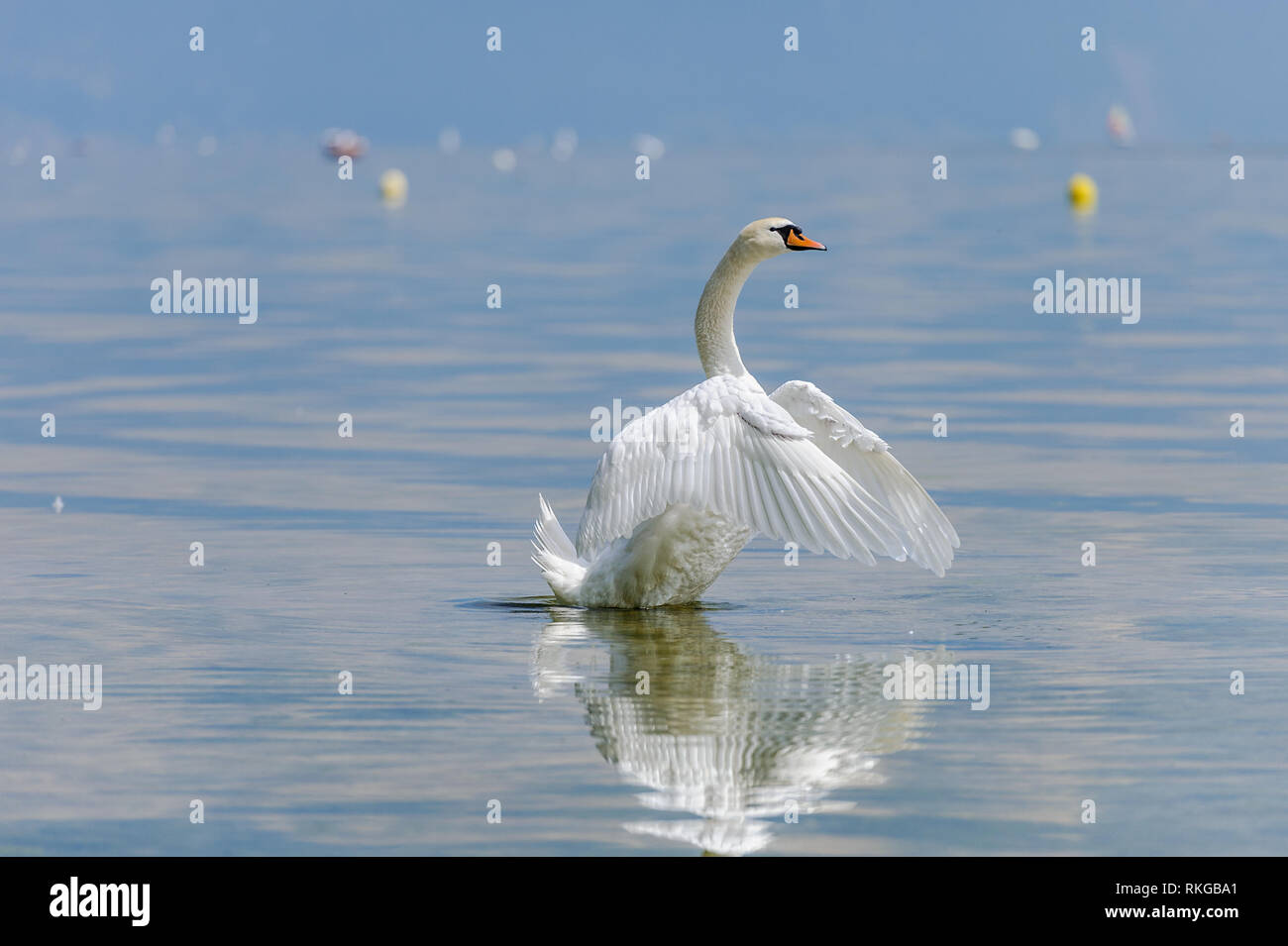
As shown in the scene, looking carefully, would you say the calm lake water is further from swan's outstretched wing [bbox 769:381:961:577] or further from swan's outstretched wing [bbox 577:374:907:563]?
swan's outstretched wing [bbox 577:374:907:563]

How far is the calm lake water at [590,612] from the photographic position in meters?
7.50

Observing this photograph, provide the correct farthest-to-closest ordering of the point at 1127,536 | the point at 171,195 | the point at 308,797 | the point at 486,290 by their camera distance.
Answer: the point at 171,195
the point at 486,290
the point at 1127,536
the point at 308,797

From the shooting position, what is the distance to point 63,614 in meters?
10.7

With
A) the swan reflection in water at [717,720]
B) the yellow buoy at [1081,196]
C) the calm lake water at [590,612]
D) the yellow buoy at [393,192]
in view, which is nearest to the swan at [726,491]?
the calm lake water at [590,612]

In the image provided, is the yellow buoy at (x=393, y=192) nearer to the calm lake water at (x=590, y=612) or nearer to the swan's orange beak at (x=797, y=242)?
the calm lake water at (x=590, y=612)

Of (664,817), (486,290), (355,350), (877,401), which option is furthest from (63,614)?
(486,290)

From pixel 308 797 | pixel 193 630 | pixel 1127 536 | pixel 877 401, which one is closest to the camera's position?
pixel 308 797

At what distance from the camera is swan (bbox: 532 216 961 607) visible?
990 centimetres

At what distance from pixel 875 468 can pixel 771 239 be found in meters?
1.45

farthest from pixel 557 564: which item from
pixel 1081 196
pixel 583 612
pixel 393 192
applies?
pixel 393 192

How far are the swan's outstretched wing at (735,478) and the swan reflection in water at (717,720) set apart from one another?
55 cm

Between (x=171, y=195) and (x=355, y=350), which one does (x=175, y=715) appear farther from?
(x=171, y=195)

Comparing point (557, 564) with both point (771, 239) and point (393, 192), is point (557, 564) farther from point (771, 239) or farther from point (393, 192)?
point (393, 192)

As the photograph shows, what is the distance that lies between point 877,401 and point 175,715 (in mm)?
11438
